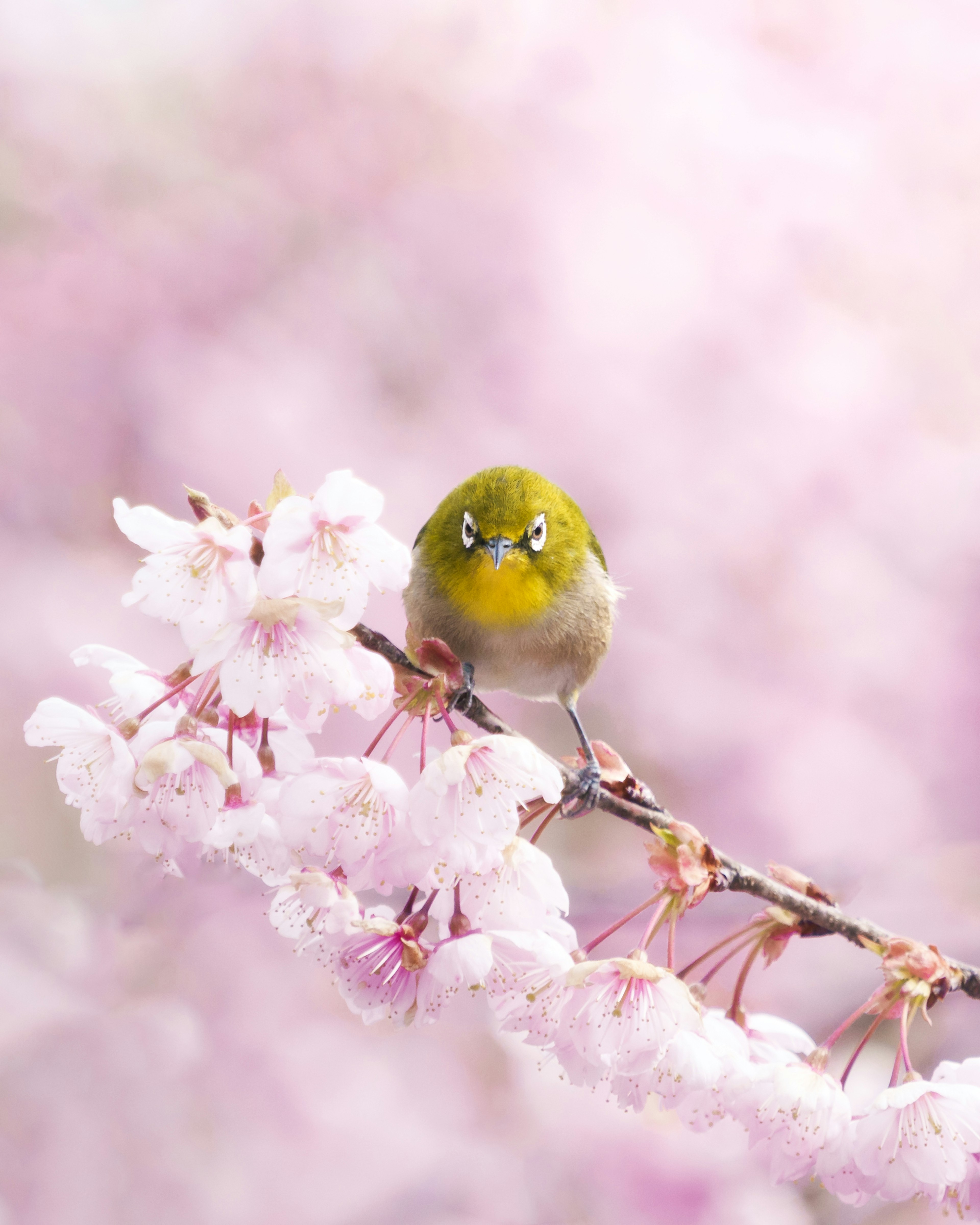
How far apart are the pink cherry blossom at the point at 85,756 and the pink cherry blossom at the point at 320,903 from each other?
0.57 feet

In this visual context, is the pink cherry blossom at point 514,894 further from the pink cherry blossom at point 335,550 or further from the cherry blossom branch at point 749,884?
the pink cherry blossom at point 335,550

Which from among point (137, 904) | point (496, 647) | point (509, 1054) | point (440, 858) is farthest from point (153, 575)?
point (509, 1054)

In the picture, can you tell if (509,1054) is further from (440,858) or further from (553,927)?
(440,858)

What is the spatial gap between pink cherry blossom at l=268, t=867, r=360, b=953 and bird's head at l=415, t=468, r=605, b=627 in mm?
464

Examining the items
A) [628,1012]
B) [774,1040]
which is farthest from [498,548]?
[774,1040]

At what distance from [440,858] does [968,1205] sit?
755 millimetres

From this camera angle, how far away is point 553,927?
97 cm

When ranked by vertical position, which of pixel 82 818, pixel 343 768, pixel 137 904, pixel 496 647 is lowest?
pixel 82 818

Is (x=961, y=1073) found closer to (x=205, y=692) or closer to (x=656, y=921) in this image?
(x=656, y=921)

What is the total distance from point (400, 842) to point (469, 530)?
0.52 m

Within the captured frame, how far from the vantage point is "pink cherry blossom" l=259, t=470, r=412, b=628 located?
78 cm

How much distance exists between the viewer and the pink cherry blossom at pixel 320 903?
2.95 ft

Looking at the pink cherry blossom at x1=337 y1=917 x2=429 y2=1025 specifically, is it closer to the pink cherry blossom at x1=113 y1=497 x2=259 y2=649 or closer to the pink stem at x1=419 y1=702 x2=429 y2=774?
the pink stem at x1=419 y1=702 x2=429 y2=774

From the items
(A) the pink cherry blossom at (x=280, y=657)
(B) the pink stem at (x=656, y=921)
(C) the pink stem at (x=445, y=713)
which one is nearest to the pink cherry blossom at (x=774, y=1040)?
(B) the pink stem at (x=656, y=921)
